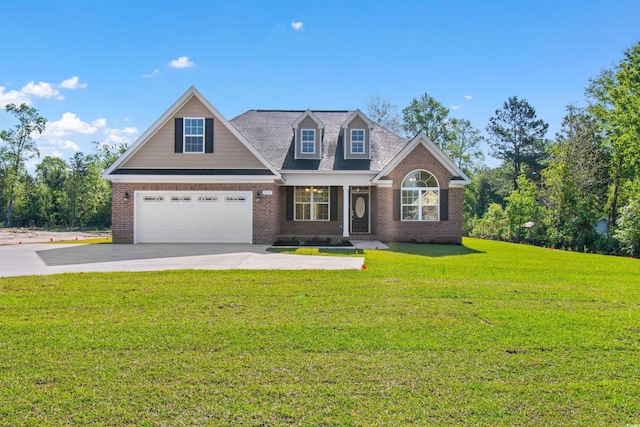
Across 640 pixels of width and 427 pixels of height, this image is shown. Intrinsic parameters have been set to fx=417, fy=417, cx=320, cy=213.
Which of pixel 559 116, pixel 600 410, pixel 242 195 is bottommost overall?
pixel 600 410

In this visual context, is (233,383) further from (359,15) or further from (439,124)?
(439,124)

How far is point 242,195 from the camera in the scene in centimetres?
1722

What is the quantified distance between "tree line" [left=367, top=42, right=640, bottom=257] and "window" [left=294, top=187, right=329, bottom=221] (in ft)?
40.1

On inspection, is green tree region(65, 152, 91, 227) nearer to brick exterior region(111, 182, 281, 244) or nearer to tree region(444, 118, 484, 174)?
brick exterior region(111, 182, 281, 244)

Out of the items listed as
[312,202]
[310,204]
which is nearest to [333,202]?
[312,202]

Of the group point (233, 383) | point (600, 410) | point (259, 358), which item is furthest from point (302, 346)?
point (600, 410)

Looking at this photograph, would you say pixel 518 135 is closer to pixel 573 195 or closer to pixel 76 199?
pixel 573 195

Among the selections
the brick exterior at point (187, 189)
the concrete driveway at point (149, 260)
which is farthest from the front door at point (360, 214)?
the concrete driveway at point (149, 260)

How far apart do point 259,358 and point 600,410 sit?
10.0 ft

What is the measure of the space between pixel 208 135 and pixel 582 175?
2004 centimetres

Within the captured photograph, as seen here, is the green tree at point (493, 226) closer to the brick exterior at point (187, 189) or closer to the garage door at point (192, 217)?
the brick exterior at point (187, 189)

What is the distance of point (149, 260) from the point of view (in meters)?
11.9

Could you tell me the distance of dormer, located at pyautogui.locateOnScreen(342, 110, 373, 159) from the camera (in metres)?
19.7

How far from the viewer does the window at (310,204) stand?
1995 cm
